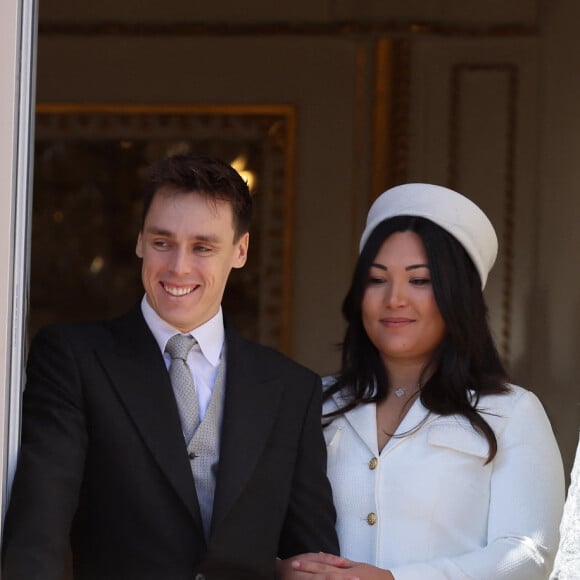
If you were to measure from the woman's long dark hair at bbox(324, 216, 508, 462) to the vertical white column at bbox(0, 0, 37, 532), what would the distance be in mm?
958

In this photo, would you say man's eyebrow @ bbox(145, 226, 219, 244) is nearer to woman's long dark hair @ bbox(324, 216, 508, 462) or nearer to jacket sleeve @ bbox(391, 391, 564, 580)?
woman's long dark hair @ bbox(324, 216, 508, 462)

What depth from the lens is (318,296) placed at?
5336 millimetres

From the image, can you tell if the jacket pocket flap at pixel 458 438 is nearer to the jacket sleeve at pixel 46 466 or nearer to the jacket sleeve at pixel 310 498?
the jacket sleeve at pixel 310 498

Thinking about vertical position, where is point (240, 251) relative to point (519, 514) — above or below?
above

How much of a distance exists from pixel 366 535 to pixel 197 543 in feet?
1.72

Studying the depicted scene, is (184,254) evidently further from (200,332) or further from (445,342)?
(445,342)

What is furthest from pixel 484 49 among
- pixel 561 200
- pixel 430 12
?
pixel 561 200

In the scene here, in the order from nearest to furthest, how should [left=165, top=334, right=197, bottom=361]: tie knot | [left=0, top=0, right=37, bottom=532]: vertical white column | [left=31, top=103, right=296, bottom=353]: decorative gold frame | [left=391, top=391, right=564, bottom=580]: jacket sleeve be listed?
[left=0, top=0, right=37, bottom=532]: vertical white column, [left=165, top=334, right=197, bottom=361]: tie knot, [left=391, top=391, right=564, bottom=580]: jacket sleeve, [left=31, top=103, right=296, bottom=353]: decorative gold frame

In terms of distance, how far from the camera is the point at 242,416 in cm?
269

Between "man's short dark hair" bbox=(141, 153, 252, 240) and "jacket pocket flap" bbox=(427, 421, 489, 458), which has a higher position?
"man's short dark hair" bbox=(141, 153, 252, 240)

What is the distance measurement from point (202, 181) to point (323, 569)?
768mm

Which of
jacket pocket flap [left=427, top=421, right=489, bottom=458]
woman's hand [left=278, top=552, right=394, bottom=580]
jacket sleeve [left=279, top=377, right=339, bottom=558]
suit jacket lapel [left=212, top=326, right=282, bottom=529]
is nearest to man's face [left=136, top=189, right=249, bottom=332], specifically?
suit jacket lapel [left=212, top=326, right=282, bottom=529]

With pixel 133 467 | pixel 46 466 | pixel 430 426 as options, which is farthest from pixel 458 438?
pixel 46 466

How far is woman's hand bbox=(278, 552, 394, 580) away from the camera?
2.79m
